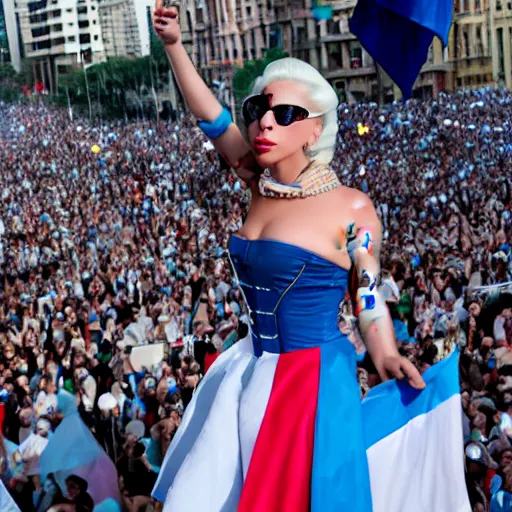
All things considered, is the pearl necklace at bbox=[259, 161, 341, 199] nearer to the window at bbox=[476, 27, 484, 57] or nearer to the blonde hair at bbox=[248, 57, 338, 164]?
the blonde hair at bbox=[248, 57, 338, 164]

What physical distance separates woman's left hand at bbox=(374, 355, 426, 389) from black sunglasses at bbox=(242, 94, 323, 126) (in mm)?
568

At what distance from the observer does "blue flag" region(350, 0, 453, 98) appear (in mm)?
2473

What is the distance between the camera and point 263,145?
2.30m

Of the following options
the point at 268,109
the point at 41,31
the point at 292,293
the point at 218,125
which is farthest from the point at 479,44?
the point at 292,293

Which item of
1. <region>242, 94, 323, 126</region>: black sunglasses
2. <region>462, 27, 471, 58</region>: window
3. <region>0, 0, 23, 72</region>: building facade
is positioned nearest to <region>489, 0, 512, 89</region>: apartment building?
<region>462, 27, 471, 58</region>: window

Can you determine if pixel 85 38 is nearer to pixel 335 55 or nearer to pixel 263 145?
pixel 335 55

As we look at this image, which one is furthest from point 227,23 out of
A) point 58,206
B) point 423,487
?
point 423,487

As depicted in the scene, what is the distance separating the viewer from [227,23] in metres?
6.95

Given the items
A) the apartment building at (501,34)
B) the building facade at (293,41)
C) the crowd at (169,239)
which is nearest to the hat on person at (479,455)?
the crowd at (169,239)

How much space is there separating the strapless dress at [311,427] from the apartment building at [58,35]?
18.0 feet

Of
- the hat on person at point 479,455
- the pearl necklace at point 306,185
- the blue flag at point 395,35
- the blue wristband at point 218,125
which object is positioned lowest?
the hat on person at point 479,455

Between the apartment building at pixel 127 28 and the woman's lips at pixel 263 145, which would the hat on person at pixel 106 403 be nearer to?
the apartment building at pixel 127 28

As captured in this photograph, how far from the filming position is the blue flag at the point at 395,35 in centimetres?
247

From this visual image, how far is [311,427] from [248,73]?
4739mm
